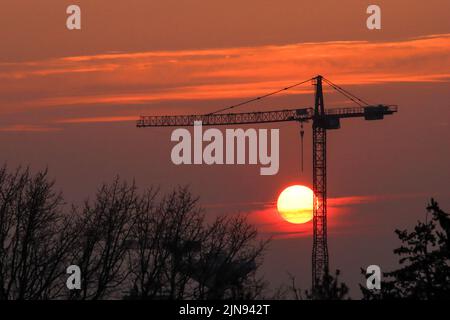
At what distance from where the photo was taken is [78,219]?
199 feet

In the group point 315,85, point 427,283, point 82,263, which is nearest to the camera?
point 427,283

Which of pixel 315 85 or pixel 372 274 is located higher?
pixel 315 85
